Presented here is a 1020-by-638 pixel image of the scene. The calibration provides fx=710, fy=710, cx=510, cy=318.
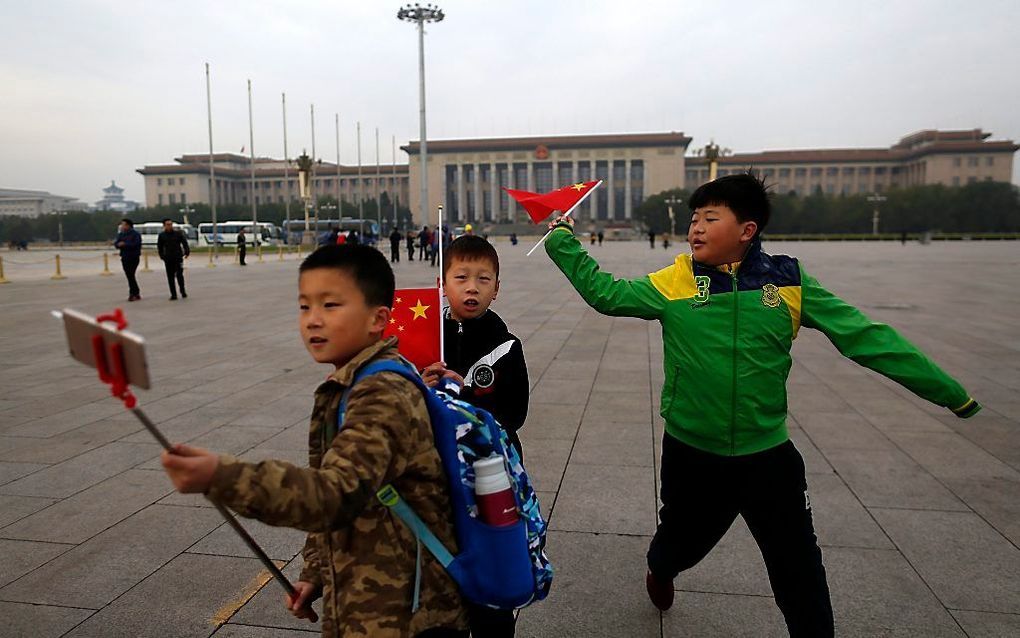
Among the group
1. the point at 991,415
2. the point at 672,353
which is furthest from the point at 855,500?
the point at 991,415

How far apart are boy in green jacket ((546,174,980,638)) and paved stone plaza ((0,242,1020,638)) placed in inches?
22.7

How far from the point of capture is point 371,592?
1.47 meters

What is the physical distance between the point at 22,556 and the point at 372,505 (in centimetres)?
264

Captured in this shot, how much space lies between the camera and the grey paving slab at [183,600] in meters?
2.62

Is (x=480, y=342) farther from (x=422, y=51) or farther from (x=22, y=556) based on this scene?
(x=422, y=51)

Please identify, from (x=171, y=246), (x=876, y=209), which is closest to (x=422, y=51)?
(x=171, y=246)

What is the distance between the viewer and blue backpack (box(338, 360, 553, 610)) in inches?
58.7

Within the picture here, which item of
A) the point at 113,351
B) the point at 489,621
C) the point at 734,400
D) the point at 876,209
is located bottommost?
the point at 489,621

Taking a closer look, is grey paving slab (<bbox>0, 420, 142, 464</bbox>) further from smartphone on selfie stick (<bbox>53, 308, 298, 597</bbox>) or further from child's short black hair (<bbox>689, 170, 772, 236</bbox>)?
child's short black hair (<bbox>689, 170, 772, 236</bbox>)

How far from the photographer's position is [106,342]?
44.6 inches

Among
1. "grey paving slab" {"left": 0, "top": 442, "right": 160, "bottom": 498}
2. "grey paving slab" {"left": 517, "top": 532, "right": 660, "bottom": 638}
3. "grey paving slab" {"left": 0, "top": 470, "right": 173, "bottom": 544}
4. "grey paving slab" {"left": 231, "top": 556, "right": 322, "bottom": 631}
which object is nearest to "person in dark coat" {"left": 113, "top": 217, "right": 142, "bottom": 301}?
"grey paving slab" {"left": 0, "top": 442, "right": 160, "bottom": 498}

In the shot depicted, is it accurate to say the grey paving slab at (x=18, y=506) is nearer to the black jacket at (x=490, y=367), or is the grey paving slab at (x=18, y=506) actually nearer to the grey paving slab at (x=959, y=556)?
the black jacket at (x=490, y=367)

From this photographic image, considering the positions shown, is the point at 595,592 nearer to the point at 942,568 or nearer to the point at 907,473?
the point at 942,568

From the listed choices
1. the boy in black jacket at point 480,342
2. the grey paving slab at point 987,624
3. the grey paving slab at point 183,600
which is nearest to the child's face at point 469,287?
the boy in black jacket at point 480,342
